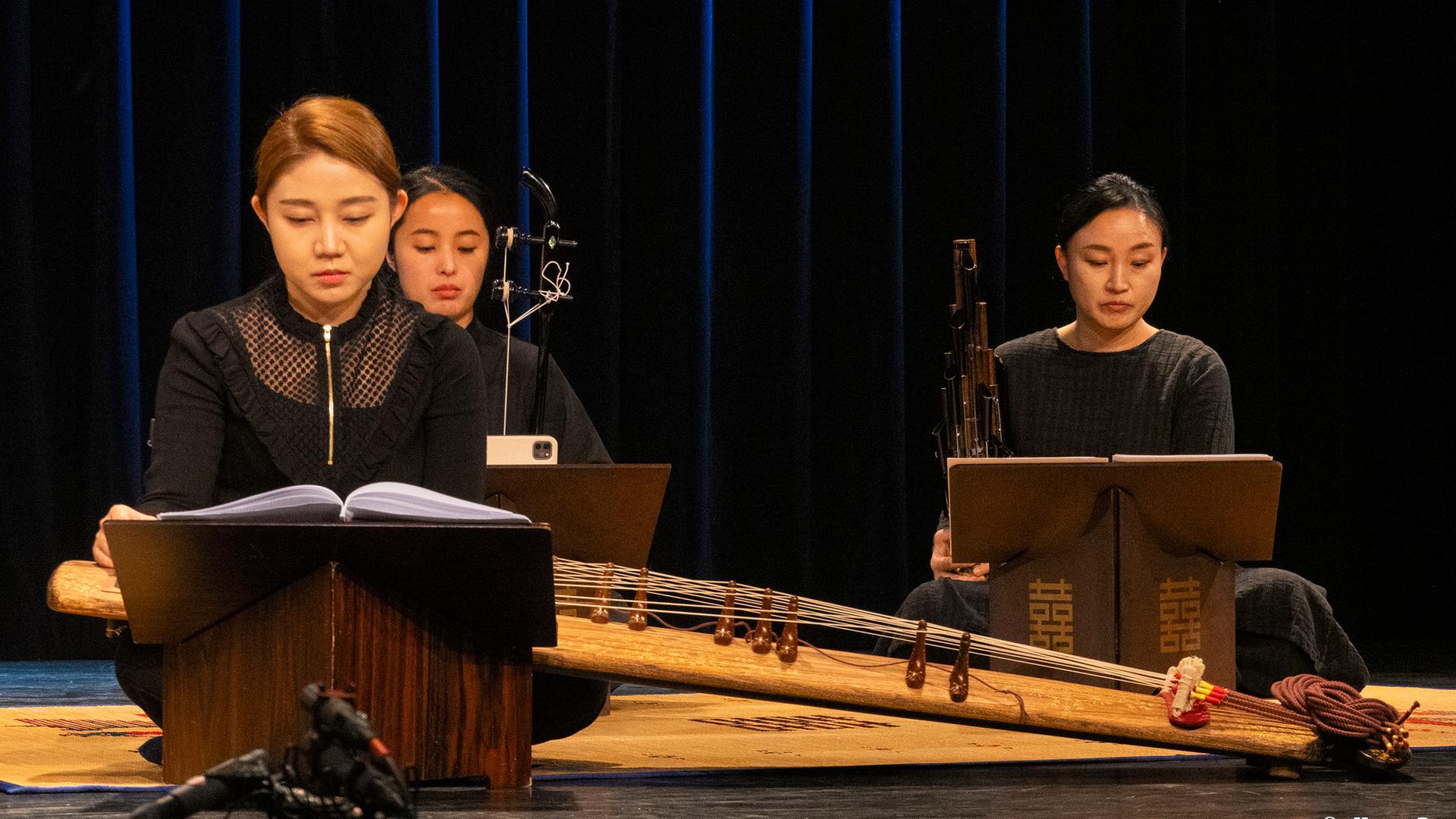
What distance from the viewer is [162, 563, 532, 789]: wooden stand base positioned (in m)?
1.96

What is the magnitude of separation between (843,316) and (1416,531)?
1.99 m

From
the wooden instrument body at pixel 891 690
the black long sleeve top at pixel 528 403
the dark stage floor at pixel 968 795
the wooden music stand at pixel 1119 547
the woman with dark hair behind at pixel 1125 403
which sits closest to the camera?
the dark stage floor at pixel 968 795

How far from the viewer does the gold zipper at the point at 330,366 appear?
233cm

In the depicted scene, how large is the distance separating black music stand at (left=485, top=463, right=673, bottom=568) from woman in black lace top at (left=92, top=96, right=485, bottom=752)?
608mm

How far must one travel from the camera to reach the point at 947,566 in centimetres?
350

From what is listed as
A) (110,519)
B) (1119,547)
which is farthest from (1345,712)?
(110,519)

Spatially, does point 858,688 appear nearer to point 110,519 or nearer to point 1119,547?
point 1119,547

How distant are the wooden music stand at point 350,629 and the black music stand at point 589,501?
92 centimetres

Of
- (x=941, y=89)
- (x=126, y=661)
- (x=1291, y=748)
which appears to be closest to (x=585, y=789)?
(x=126, y=661)

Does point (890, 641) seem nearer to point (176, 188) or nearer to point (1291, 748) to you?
point (1291, 748)

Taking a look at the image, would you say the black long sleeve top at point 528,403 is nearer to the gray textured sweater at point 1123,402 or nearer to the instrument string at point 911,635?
the gray textured sweater at point 1123,402

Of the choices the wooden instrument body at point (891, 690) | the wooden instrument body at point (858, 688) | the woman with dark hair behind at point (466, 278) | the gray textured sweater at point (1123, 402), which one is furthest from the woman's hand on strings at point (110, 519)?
the gray textured sweater at point (1123, 402)

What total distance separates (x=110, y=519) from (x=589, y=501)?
121cm

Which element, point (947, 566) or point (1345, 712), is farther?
point (947, 566)
